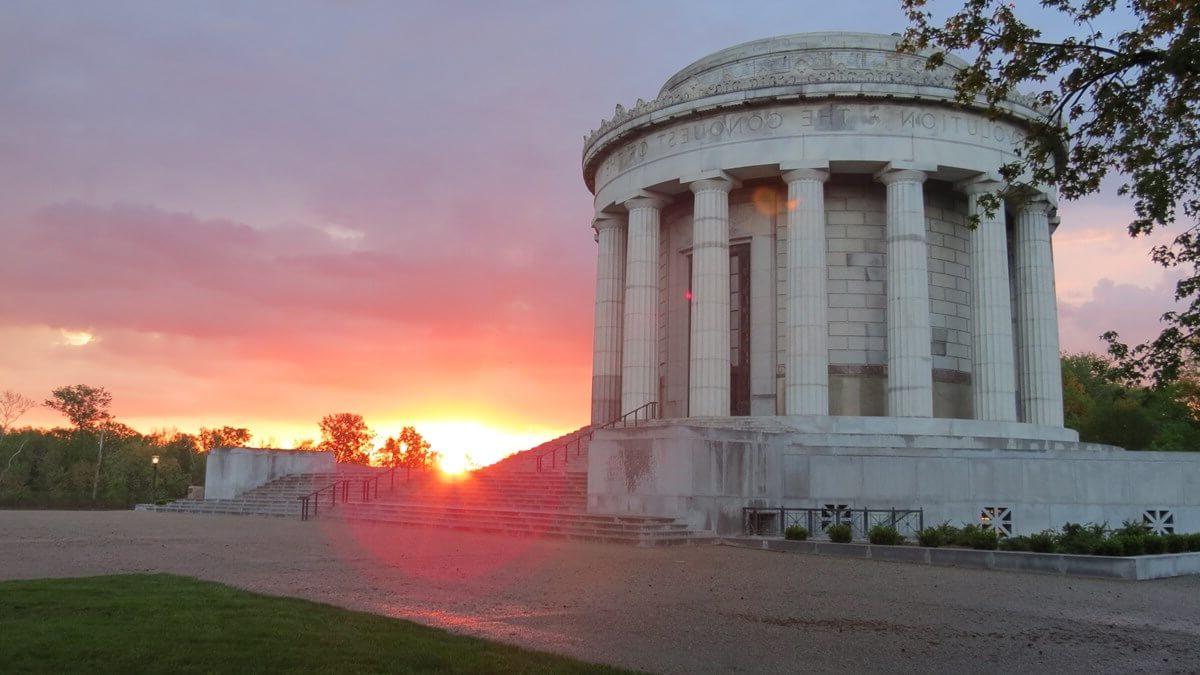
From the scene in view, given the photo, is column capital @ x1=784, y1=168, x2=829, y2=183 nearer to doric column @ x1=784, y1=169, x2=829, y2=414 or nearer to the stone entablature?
doric column @ x1=784, y1=169, x2=829, y2=414

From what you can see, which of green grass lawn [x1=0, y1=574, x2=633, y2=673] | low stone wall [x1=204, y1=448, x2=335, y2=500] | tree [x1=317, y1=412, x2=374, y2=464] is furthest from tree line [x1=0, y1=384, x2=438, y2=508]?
green grass lawn [x1=0, y1=574, x2=633, y2=673]

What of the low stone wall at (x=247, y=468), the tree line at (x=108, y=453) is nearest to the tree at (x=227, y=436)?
the tree line at (x=108, y=453)

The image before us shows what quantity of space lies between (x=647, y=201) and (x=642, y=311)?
4.50 m

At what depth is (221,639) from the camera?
31.4ft

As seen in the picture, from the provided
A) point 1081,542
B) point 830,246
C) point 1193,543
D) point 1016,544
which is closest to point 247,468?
point 830,246

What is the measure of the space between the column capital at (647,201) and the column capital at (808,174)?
597cm

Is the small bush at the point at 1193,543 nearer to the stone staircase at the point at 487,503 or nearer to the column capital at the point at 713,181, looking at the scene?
the stone staircase at the point at 487,503

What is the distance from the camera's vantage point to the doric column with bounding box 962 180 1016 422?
3541cm

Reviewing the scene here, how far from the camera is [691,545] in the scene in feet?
78.0

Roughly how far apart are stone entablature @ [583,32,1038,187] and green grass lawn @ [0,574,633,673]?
90.4ft

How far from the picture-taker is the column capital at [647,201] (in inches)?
1559

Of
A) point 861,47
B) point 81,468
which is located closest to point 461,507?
point 861,47

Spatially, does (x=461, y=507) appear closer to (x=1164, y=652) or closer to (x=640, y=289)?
(x=640, y=289)

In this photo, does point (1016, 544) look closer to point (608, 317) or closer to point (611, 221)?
point (608, 317)
